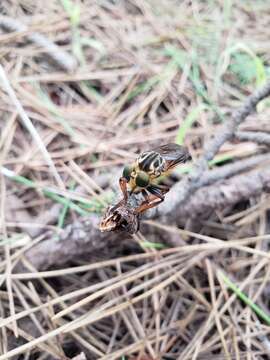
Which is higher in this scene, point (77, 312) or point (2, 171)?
point (2, 171)

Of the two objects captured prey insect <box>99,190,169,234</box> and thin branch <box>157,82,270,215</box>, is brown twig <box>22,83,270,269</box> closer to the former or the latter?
thin branch <box>157,82,270,215</box>

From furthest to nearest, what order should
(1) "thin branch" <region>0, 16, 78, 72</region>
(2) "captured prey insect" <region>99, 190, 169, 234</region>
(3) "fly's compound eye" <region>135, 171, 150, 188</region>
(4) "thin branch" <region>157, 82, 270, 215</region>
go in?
1. (1) "thin branch" <region>0, 16, 78, 72</region>
2. (4) "thin branch" <region>157, 82, 270, 215</region>
3. (3) "fly's compound eye" <region>135, 171, 150, 188</region>
4. (2) "captured prey insect" <region>99, 190, 169, 234</region>

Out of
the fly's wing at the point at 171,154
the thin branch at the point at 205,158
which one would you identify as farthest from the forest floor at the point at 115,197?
the fly's wing at the point at 171,154

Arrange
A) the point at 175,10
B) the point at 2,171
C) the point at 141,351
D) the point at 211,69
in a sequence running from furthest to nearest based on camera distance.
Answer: the point at 175,10
the point at 211,69
the point at 2,171
the point at 141,351

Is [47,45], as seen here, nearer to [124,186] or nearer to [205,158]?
[205,158]

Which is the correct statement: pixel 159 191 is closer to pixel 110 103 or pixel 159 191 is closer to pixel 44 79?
pixel 110 103

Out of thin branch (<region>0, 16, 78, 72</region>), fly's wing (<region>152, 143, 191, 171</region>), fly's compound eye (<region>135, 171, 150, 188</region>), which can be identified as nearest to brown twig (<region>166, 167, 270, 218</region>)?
fly's wing (<region>152, 143, 191, 171</region>)

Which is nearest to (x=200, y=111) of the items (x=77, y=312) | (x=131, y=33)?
(x=131, y=33)
